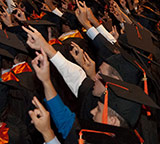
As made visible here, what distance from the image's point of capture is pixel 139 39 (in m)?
2.29

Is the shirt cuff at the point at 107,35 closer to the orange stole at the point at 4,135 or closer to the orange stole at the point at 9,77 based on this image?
the orange stole at the point at 9,77

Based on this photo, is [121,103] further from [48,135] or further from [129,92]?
[48,135]

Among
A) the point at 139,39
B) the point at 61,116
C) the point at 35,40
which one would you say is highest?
the point at 35,40

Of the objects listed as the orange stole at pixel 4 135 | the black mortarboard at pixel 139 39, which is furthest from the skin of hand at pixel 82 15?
the orange stole at pixel 4 135

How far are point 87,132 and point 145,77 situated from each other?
681 millimetres

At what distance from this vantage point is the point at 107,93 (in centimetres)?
150

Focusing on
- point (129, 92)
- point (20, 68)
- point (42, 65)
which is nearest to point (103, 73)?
point (129, 92)

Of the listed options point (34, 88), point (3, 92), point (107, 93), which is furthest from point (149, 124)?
→ point (3, 92)

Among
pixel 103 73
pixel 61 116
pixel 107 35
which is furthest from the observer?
pixel 107 35

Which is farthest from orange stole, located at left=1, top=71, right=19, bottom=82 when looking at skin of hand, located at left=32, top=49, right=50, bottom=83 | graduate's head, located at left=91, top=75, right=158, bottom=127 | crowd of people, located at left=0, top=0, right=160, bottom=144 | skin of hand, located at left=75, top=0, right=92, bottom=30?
skin of hand, located at left=75, top=0, right=92, bottom=30

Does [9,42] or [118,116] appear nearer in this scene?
[118,116]

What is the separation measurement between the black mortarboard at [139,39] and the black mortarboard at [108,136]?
1.18 m

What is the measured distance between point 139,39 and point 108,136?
1.38 meters

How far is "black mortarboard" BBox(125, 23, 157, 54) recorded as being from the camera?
2.20m
